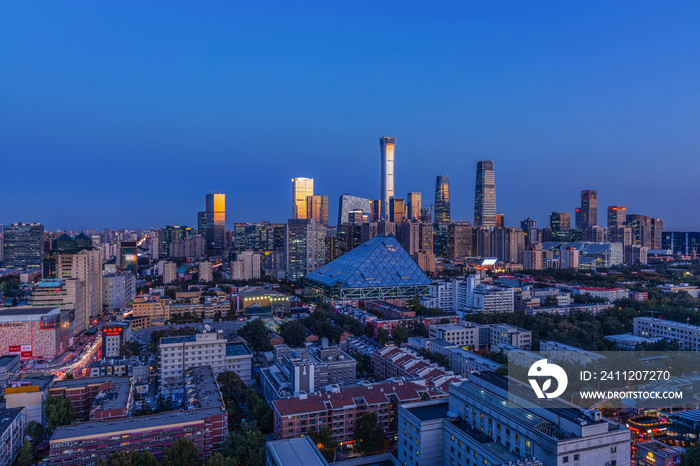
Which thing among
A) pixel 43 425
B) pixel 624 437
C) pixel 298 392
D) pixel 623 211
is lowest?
pixel 43 425

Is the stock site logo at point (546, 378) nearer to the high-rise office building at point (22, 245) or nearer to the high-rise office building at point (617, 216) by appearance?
the high-rise office building at point (22, 245)

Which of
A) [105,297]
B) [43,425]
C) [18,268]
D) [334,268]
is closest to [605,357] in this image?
[43,425]

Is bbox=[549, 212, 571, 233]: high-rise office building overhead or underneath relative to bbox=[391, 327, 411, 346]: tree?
overhead

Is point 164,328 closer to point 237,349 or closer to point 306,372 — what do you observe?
point 237,349

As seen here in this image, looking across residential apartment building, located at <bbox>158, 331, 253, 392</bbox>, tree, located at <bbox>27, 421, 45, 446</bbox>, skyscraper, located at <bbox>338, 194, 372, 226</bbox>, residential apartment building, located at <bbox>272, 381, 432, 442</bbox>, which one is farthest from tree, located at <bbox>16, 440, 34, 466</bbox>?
skyscraper, located at <bbox>338, 194, 372, 226</bbox>

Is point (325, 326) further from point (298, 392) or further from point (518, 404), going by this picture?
point (518, 404)

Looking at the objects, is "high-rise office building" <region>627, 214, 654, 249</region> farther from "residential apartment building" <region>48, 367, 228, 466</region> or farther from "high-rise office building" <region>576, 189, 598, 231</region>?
"residential apartment building" <region>48, 367, 228, 466</region>
